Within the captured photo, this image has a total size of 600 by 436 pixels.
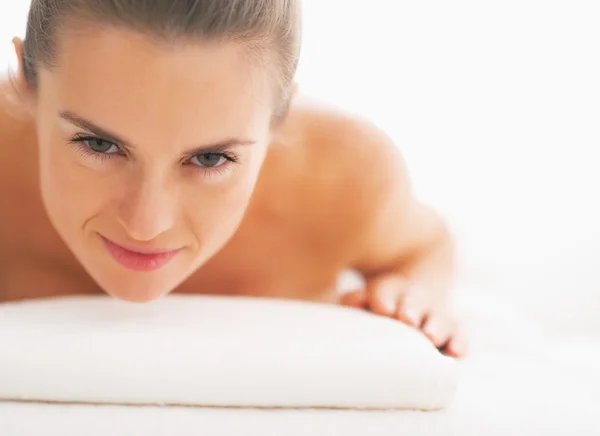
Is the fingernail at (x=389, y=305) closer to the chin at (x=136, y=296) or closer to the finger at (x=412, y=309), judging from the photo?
the finger at (x=412, y=309)

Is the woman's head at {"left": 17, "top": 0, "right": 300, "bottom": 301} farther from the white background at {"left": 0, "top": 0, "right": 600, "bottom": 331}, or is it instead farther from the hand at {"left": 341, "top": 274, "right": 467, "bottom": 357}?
the white background at {"left": 0, "top": 0, "right": 600, "bottom": 331}

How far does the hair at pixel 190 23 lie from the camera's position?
2.10ft

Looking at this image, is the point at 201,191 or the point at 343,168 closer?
the point at 201,191

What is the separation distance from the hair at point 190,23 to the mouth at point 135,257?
18 cm

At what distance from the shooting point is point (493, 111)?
4.44 ft

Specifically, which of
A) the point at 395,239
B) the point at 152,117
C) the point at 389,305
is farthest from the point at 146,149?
the point at 395,239

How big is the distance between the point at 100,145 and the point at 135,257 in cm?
12

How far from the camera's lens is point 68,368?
0.64 metres

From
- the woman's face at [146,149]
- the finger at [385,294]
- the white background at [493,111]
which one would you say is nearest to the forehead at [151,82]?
the woman's face at [146,149]

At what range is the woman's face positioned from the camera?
65 cm

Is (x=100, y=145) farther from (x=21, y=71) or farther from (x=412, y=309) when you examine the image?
(x=412, y=309)

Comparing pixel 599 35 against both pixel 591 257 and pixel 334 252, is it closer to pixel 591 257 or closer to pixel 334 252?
pixel 591 257

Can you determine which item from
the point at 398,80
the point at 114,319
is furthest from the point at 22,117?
the point at 398,80

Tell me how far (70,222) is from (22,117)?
0.78 ft
